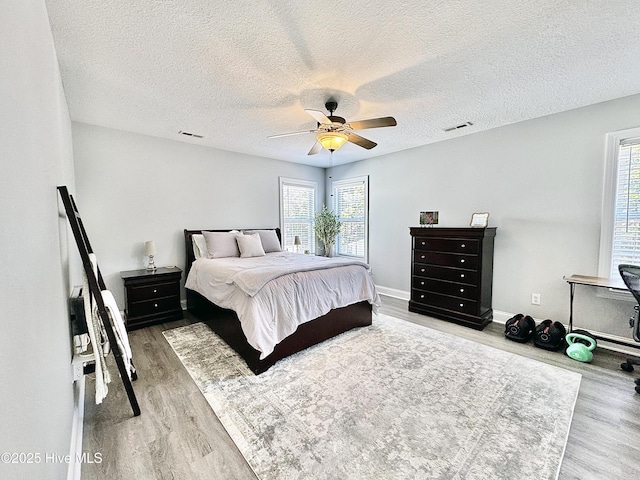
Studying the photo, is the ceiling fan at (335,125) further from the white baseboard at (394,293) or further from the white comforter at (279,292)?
the white baseboard at (394,293)

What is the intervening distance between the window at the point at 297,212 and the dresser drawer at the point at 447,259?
8.13 ft

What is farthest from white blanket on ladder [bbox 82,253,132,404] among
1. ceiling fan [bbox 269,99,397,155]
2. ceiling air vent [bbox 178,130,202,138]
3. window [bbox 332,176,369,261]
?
window [bbox 332,176,369,261]

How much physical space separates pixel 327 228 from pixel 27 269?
5024 mm

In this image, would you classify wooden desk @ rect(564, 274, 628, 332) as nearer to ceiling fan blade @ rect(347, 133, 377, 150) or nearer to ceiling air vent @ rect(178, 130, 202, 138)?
ceiling fan blade @ rect(347, 133, 377, 150)

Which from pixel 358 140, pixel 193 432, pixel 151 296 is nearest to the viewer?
pixel 193 432

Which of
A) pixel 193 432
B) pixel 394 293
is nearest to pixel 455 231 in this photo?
pixel 394 293

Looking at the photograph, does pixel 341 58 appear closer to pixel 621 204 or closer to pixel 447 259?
pixel 447 259

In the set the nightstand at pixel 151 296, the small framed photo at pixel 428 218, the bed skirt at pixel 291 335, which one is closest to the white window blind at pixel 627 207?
the small framed photo at pixel 428 218

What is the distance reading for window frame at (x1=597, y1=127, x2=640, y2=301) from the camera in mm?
2844

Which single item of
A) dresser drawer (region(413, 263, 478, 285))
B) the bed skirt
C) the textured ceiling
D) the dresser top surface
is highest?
the textured ceiling

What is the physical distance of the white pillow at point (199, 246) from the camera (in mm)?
4074

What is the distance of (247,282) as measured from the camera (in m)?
2.53

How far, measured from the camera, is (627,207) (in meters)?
2.82

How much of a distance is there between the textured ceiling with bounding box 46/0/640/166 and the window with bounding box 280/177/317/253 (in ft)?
7.45
